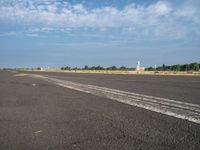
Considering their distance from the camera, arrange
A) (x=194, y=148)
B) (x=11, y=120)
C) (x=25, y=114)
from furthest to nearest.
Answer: (x=25, y=114)
(x=11, y=120)
(x=194, y=148)

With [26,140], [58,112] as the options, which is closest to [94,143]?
[26,140]

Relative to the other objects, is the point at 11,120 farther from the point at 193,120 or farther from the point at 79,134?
the point at 193,120

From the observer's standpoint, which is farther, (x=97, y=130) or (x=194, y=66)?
(x=194, y=66)

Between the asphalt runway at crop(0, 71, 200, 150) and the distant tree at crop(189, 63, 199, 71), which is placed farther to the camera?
the distant tree at crop(189, 63, 199, 71)

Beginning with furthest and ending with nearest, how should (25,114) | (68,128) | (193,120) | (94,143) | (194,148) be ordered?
(25,114) < (193,120) < (68,128) < (94,143) < (194,148)

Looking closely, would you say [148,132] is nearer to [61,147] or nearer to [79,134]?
[79,134]

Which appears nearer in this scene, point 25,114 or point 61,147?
point 61,147

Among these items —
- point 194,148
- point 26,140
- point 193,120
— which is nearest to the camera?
point 194,148

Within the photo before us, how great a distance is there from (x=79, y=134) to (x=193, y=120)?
266 centimetres

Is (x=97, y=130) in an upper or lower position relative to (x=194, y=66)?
upper

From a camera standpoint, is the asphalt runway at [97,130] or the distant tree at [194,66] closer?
the asphalt runway at [97,130]

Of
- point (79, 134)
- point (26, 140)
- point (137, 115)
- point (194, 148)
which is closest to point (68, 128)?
point (79, 134)

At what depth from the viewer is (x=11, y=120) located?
7539 mm

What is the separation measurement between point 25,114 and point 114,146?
13.8 ft
